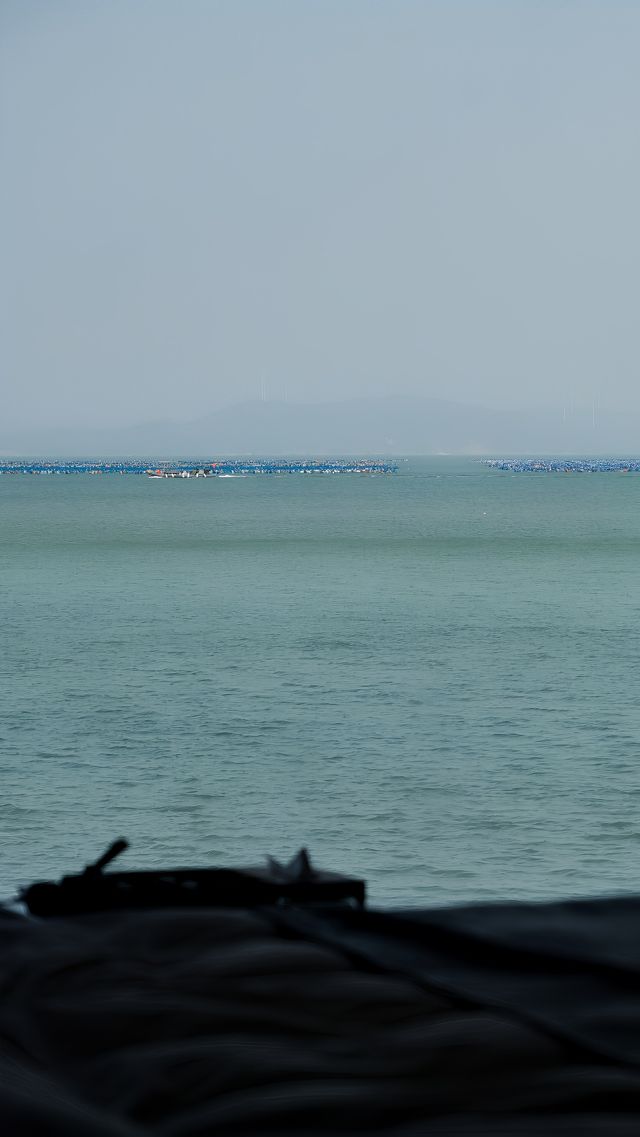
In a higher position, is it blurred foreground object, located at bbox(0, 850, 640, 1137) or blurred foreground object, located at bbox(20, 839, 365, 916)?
blurred foreground object, located at bbox(20, 839, 365, 916)

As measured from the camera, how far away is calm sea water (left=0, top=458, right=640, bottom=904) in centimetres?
904

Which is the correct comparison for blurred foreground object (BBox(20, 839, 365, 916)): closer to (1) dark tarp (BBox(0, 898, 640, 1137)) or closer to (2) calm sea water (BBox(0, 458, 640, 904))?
(1) dark tarp (BBox(0, 898, 640, 1137))

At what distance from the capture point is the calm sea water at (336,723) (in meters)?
9.04

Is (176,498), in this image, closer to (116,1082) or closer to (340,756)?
(340,756)

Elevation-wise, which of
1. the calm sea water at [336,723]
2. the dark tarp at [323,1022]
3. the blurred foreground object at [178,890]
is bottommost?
the calm sea water at [336,723]

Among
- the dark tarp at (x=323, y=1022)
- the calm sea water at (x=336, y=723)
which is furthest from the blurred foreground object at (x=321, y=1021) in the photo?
the calm sea water at (x=336, y=723)

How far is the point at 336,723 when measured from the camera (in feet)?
44.8

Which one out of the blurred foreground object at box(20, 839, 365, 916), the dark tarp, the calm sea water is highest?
the blurred foreground object at box(20, 839, 365, 916)

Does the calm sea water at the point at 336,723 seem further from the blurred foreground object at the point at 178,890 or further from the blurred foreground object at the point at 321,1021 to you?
the blurred foreground object at the point at 321,1021

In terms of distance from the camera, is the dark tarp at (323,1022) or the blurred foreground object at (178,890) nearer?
the dark tarp at (323,1022)

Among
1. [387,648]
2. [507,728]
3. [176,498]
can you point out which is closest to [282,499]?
[176,498]

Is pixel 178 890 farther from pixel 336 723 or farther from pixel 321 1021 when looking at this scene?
pixel 336 723

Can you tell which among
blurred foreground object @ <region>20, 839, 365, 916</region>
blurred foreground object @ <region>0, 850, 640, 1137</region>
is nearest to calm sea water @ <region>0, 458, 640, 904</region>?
blurred foreground object @ <region>20, 839, 365, 916</region>

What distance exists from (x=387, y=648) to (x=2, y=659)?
5211mm
